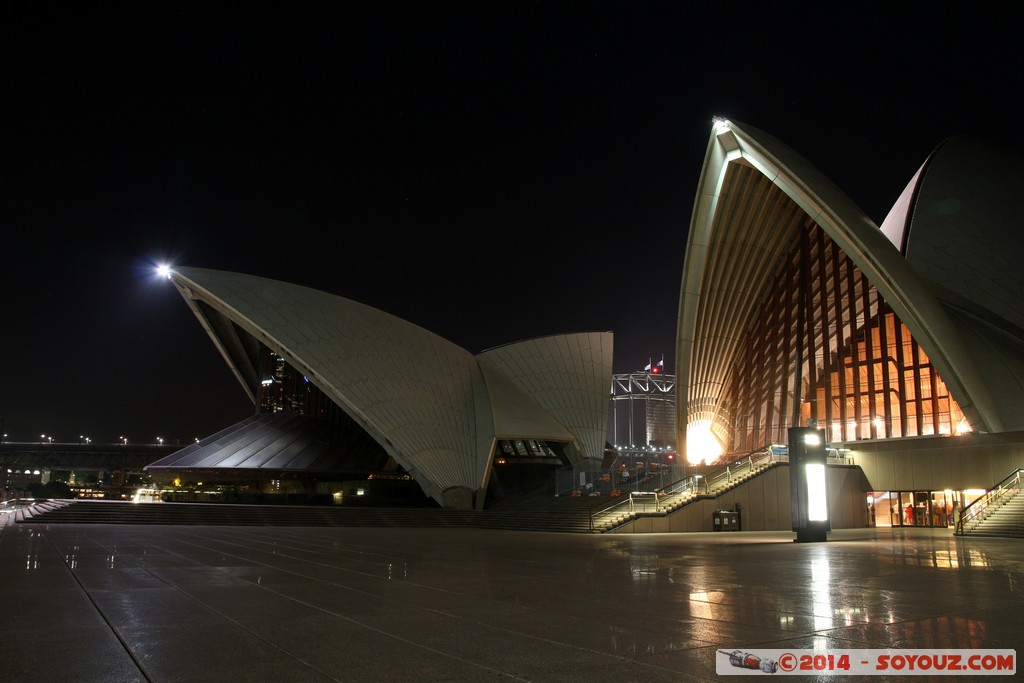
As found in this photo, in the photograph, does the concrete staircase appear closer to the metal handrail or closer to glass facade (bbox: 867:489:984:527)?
the metal handrail

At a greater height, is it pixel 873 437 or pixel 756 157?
pixel 756 157

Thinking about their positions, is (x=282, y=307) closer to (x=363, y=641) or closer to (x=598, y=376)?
(x=598, y=376)

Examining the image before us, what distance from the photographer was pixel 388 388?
3262cm

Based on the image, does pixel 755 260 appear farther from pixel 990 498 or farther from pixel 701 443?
pixel 990 498

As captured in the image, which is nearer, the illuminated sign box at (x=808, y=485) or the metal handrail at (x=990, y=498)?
the illuminated sign box at (x=808, y=485)

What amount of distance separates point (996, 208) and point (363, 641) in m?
34.0

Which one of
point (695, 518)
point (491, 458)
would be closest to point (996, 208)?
point (695, 518)

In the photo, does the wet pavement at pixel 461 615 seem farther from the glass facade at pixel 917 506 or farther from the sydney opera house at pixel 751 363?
the glass facade at pixel 917 506

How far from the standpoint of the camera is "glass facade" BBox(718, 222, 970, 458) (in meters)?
28.5

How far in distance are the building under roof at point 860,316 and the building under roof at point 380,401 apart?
284 inches

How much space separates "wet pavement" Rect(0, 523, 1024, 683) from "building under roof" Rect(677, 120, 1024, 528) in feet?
52.7

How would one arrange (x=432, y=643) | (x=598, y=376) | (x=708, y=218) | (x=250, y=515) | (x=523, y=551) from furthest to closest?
(x=598, y=376), (x=708, y=218), (x=250, y=515), (x=523, y=551), (x=432, y=643)

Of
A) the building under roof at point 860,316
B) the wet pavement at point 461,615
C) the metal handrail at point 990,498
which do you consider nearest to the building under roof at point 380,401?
the building under roof at point 860,316

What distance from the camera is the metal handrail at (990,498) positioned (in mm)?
22250
